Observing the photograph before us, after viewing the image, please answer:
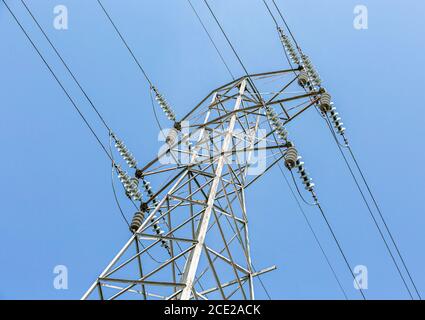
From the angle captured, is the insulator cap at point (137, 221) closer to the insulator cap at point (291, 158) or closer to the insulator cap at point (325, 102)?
the insulator cap at point (291, 158)

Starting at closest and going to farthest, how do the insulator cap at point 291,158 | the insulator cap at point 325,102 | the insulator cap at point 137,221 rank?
the insulator cap at point 137,221 → the insulator cap at point 291,158 → the insulator cap at point 325,102

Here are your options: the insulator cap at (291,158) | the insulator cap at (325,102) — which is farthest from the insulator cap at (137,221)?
the insulator cap at (325,102)

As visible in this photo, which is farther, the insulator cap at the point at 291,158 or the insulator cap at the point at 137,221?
the insulator cap at the point at 291,158

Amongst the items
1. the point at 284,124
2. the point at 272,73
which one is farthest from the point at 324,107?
the point at 272,73

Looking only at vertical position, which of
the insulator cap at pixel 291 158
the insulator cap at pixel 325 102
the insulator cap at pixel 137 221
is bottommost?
the insulator cap at pixel 137 221

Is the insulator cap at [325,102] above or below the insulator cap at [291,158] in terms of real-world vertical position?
above

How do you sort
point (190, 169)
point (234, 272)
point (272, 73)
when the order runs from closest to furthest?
1. point (234, 272)
2. point (190, 169)
3. point (272, 73)

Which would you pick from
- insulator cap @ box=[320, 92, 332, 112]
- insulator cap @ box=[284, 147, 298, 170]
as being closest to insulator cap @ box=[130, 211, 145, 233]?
insulator cap @ box=[284, 147, 298, 170]

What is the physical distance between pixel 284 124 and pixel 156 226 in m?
5.06

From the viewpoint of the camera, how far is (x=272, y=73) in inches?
692

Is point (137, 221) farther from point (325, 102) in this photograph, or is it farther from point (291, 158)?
point (325, 102)

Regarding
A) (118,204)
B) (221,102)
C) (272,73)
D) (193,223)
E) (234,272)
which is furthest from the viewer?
(272,73)

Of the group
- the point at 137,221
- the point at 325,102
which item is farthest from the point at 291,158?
the point at 137,221
